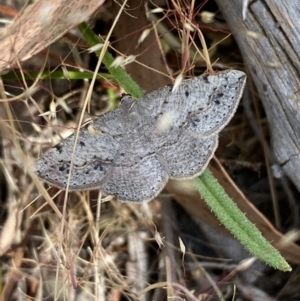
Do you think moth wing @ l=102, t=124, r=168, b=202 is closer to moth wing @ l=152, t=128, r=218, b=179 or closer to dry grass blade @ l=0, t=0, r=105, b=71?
moth wing @ l=152, t=128, r=218, b=179

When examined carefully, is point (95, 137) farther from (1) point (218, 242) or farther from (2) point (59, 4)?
(1) point (218, 242)

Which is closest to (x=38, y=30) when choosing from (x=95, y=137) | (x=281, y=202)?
(x=95, y=137)

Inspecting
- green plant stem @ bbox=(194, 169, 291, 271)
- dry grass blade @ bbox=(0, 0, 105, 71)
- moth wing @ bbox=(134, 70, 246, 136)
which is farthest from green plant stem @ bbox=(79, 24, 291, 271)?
dry grass blade @ bbox=(0, 0, 105, 71)

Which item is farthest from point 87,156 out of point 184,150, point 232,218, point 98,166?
point 232,218

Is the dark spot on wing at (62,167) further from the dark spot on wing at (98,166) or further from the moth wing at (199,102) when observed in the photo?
the moth wing at (199,102)

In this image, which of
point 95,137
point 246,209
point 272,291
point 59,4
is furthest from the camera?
point 272,291
